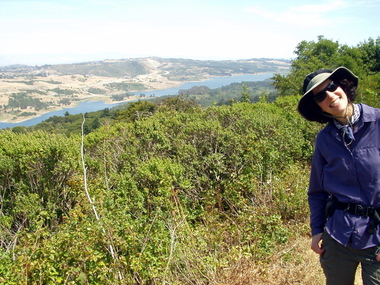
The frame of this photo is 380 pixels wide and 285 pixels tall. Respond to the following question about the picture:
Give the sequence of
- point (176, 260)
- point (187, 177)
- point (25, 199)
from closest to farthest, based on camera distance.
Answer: point (176, 260) → point (25, 199) → point (187, 177)

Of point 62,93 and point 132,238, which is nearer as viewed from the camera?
point 132,238

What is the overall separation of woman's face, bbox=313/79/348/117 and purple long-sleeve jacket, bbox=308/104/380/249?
111 mm

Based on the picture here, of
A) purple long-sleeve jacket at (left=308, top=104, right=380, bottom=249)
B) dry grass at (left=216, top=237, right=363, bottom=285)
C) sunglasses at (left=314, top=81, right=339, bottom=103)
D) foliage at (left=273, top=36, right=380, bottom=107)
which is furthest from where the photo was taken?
foliage at (left=273, top=36, right=380, bottom=107)

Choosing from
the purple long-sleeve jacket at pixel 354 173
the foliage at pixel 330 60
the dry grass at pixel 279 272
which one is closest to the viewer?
the purple long-sleeve jacket at pixel 354 173

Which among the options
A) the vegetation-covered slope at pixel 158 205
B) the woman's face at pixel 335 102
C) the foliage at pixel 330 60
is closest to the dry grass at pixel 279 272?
the vegetation-covered slope at pixel 158 205

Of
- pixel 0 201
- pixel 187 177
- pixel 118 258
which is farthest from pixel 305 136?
pixel 0 201

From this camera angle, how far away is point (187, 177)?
5.74m

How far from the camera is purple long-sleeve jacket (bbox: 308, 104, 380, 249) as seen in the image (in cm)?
169

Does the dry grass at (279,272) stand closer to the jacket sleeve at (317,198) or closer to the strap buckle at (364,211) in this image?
the jacket sleeve at (317,198)

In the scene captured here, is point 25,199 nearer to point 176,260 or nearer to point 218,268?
point 176,260

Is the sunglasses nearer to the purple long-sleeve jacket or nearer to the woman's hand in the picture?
the purple long-sleeve jacket

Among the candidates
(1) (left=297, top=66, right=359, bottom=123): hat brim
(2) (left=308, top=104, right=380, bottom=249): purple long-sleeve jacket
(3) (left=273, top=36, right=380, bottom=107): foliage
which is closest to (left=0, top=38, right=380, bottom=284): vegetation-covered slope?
(2) (left=308, top=104, right=380, bottom=249): purple long-sleeve jacket

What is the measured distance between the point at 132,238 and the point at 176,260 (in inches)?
20.9

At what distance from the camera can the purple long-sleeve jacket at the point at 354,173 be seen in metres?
1.69
